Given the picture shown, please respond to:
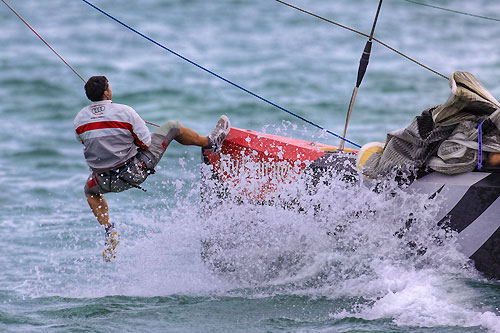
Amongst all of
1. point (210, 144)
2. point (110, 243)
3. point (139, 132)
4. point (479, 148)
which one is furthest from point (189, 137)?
point (479, 148)

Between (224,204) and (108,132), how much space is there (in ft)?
3.41

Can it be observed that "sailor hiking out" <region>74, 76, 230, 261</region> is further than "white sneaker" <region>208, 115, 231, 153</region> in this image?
No

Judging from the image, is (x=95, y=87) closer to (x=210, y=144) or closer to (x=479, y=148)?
(x=210, y=144)

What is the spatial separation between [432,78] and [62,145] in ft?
24.9

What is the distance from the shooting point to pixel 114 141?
242 inches

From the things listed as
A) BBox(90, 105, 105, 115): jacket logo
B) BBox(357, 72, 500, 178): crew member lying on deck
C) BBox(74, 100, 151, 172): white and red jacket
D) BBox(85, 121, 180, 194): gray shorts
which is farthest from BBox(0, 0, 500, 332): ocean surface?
BBox(90, 105, 105, 115): jacket logo

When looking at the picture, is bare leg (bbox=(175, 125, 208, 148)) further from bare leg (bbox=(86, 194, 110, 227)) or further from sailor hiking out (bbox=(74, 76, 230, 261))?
bare leg (bbox=(86, 194, 110, 227))

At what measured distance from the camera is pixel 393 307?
5277 mm

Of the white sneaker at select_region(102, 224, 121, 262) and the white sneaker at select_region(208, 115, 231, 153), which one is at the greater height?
the white sneaker at select_region(208, 115, 231, 153)

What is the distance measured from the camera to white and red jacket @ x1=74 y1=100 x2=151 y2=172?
609cm

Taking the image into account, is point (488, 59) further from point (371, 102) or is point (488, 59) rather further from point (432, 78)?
point (371, 102)

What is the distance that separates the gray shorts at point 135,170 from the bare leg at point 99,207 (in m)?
0.11

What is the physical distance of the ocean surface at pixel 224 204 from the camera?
5.57 m

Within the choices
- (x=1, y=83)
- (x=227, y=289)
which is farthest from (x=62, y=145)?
(x=227, y=289)
